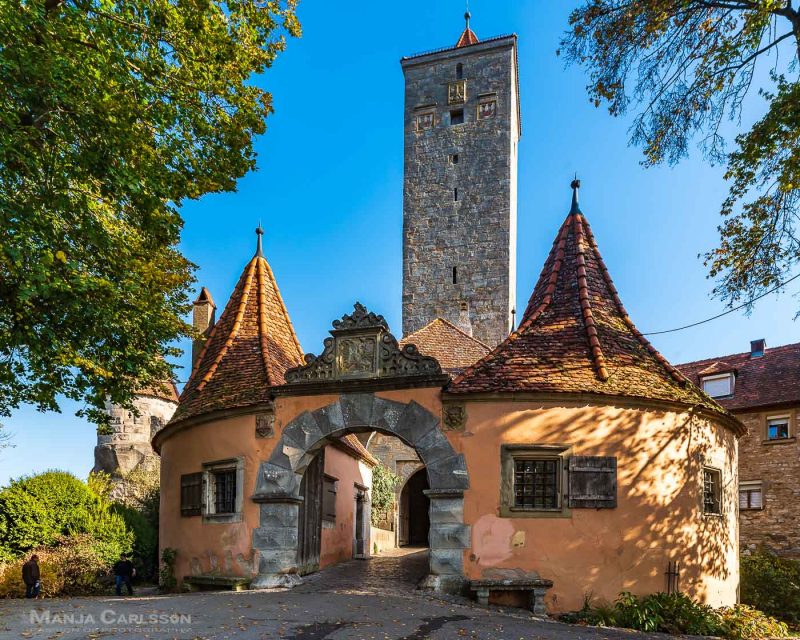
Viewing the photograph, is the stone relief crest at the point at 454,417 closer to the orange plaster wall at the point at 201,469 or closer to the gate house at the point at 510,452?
the gate house at the point at 510,452

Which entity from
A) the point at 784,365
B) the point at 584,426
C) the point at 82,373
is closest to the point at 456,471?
the point at 584,426

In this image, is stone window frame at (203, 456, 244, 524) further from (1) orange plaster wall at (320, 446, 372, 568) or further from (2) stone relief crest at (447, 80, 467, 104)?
(2) stone relief crest at (447, 80, 467, 104)

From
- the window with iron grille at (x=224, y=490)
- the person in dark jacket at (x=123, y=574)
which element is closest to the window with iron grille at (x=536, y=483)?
the window with iron grille at (x=224, y=490)

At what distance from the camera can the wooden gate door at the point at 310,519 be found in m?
12.9

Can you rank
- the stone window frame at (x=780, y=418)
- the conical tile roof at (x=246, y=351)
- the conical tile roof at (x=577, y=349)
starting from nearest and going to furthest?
the conical tile roof at (x=577, y=349) → the conical tile roof at (x=246, y=351) → the stone window frame at (x=780, y=418)

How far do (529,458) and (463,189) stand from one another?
21.4 metres

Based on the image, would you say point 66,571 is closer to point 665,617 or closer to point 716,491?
point 665,617

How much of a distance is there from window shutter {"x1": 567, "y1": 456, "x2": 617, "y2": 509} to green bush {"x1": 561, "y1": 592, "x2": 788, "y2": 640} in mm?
1403

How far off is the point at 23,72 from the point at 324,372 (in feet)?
20.5

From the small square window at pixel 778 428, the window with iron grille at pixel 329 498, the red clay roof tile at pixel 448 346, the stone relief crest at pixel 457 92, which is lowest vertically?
the window with iron grille at pixel 329 498

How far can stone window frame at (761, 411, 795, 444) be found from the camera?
23641mm

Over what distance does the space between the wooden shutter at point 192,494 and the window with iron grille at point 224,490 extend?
29 centimetres

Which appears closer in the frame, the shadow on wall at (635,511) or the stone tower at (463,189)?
the shadow on wall at (635,511)

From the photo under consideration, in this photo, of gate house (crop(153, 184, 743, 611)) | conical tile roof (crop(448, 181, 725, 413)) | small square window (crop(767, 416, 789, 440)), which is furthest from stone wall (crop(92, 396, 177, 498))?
small square window (crop(767, 416, 789, 440))
